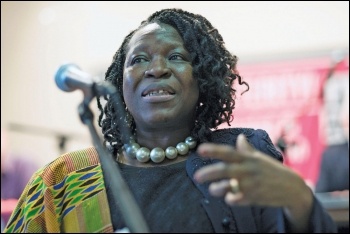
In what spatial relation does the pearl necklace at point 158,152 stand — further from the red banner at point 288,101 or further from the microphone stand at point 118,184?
the red banner at point 288,101

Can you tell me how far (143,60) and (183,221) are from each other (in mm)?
460

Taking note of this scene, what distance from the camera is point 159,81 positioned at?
5.01 ft

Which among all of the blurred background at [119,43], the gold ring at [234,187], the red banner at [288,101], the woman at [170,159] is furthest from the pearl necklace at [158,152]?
the red banner at [288,101]

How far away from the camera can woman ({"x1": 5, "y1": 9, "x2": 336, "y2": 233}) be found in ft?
4.21

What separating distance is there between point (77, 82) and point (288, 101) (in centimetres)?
265

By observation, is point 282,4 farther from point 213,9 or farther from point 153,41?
point 153,41

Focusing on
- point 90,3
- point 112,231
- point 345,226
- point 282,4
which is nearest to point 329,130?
point 282,4

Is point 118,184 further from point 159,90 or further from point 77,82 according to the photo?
point 159,90

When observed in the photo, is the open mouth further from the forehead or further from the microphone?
the microphone

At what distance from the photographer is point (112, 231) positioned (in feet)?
4.42

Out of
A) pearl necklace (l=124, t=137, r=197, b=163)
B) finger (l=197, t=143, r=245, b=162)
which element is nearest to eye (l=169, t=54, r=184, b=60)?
pearl necklace (l=124, t=137, r=197, b=163)

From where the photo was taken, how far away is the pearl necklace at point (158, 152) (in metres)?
1.55

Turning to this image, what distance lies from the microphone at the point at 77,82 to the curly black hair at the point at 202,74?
417 millimetres

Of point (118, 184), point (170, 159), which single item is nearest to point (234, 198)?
point (118, 184)
